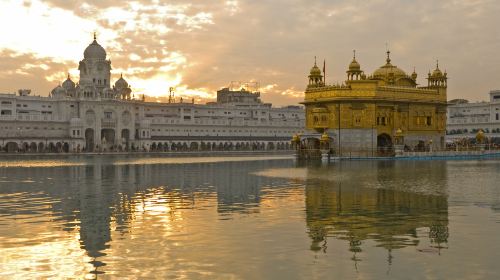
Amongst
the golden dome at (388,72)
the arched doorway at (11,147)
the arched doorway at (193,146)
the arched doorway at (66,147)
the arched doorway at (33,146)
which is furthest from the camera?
the arched doorway at (193,146)

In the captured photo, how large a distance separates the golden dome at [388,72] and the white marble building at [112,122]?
6175 cm

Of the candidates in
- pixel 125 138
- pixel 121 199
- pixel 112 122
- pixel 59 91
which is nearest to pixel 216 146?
pixel 125 138

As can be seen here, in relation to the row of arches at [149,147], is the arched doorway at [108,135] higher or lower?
higher

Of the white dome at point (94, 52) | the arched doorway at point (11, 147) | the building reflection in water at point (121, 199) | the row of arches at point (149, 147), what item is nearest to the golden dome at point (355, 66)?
the building reflection in water at point (121, 199)

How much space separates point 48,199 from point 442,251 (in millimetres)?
15770

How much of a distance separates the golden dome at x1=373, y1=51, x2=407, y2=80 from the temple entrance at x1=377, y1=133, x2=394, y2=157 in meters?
8.17

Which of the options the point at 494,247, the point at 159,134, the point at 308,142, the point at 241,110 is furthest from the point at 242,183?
the point at 241,110

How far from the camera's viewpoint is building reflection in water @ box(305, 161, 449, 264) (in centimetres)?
1429

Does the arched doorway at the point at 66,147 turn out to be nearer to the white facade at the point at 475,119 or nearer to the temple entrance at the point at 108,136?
the temple entrance at the point at 108,136

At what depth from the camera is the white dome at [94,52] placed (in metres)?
128

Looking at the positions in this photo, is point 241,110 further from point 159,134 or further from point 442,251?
point 442,251

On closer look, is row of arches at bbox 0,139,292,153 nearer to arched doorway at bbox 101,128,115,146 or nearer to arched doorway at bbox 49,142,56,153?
arched doorway at bbox 49,142,56,153

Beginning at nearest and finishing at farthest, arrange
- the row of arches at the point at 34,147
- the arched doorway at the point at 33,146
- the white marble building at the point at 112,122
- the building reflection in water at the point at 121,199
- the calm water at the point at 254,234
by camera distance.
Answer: the calm water at the point at 254,234
the building reflection in water at the point at 121,199
the row of arches at the point at 34,147
the arched doorway at the point at 33,146
the white marble building at the point at 112,122

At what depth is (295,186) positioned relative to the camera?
28906mm
